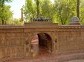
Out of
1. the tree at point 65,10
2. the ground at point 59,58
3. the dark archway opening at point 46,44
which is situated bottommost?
the ground at point 59,58

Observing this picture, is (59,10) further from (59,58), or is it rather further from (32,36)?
(32,36)

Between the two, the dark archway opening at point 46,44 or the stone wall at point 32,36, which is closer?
the stone wall at point 32,36

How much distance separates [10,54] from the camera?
15258mm

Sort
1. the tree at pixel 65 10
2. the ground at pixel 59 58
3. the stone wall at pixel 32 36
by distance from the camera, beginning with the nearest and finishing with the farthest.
Answer: the stone wall at pixel 32 36
the ground at pixel 59 58
the tree at pixel 65 10

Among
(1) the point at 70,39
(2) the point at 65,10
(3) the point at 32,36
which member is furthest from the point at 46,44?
(2) the point at 65,10

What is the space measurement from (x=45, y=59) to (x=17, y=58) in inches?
95.3

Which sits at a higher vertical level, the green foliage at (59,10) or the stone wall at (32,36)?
the green foliage at (59,10)

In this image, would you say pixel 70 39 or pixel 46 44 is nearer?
pixel 70 39

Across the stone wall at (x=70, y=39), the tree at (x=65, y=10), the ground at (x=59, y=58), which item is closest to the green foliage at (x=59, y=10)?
the tree at (x=65, y=10)

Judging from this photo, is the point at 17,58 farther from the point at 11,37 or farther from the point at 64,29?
the point at 64,29

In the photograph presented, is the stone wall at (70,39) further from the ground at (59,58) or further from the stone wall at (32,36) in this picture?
the ground at (59,58)

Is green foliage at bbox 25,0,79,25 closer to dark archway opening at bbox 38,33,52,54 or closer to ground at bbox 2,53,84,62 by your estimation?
dark archway opening at bbox 38,33,52,54

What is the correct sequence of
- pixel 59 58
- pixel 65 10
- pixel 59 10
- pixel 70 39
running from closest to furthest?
pixel 59 58
pixel 70 39
pixel 65 10
pixel 59 10

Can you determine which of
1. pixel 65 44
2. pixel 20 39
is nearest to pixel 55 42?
pixel 65 44
